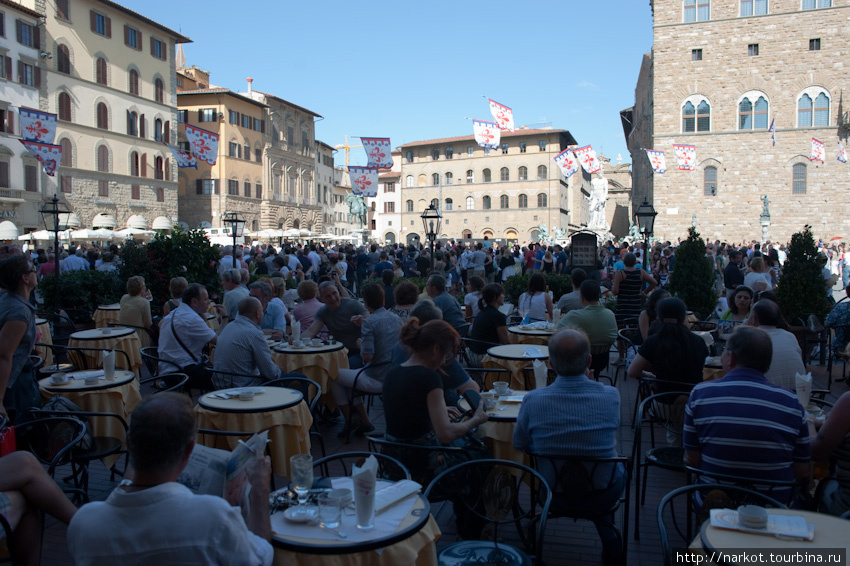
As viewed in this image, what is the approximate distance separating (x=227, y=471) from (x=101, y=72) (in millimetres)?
37994

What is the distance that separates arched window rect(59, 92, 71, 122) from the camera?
3123cm

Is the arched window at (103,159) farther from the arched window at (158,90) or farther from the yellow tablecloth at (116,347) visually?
the yellow tablecloth at (116,347)

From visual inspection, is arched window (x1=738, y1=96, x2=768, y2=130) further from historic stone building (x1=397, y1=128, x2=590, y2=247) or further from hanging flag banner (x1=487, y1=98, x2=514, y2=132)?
historic stone building (x1=397, y1=128, x2=590, y2=247)

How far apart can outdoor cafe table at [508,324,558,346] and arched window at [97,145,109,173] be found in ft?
109

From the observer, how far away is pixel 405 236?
60625 mm

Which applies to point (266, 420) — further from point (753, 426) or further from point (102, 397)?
point (753, 426)

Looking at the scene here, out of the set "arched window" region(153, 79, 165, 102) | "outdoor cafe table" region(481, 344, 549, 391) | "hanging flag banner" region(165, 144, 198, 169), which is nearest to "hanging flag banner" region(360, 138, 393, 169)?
"hanging flag banner" region(165, 144, 198, 169)

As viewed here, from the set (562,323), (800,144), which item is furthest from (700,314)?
(800,144)

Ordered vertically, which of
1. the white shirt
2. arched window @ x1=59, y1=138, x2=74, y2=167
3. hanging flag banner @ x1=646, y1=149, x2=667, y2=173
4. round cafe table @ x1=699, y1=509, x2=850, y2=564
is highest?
arched window @ x1=59, y1=138, x2=74, y2=167

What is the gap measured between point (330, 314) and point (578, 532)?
354 centimetres

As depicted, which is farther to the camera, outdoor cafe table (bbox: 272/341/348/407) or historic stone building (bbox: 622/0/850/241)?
historic stone building (bbox: 622/0/850/241)

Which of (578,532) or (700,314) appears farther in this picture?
(700,314)

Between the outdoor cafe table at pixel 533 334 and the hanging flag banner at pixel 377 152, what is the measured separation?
14.0 meters

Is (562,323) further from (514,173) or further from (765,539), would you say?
(514,173)
